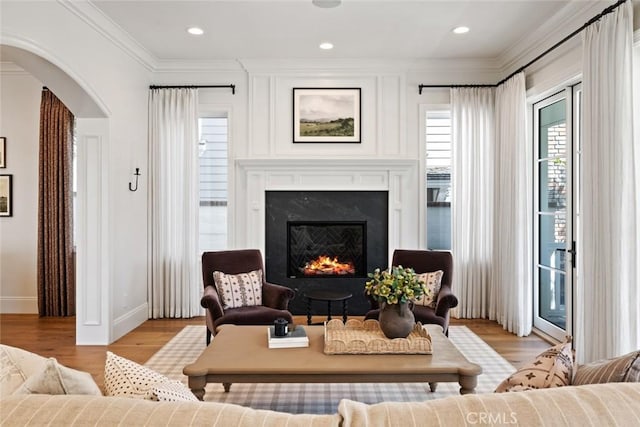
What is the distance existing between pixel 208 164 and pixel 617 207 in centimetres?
419

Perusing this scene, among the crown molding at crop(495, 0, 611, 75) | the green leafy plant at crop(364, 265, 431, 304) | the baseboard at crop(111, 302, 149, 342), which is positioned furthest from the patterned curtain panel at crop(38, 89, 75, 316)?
the crown molding at crop(495, 0, 611, 75)

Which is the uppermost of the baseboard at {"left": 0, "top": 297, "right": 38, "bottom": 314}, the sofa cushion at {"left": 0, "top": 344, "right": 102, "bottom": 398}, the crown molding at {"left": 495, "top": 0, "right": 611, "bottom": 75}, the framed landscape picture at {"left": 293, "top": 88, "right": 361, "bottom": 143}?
the crown molding at {"left": 495, "top": 0, "right": 611, "bottom": 75}

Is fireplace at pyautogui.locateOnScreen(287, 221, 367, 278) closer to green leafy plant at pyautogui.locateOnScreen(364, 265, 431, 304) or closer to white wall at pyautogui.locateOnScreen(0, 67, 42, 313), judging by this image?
green leafy plant at pyautogui.locateOnScreen(364, 265, 431, 304)

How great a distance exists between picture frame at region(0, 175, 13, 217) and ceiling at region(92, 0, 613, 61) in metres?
2.43

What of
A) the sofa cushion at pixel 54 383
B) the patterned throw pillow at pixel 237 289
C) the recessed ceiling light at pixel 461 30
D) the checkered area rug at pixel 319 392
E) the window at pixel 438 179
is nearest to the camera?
the sofa cushion at pixel 54 383

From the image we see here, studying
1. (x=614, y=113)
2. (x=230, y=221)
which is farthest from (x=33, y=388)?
(x=230, y=221)

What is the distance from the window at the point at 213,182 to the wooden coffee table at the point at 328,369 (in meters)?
3.01

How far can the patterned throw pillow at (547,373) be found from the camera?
1314mm

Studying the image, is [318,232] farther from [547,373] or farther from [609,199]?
[547,373]

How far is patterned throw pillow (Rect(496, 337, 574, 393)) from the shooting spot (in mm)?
1314

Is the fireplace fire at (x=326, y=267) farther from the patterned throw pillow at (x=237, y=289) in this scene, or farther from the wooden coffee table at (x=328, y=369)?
the wooden coffee table at (x=328, y=369)

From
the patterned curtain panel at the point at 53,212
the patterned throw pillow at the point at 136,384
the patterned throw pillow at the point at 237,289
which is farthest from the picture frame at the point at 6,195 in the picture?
the patterned throw pillow at the point at 136,384

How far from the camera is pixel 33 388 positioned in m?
1.06

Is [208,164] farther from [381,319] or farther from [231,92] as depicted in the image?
[381,319]
